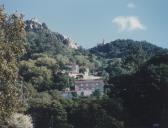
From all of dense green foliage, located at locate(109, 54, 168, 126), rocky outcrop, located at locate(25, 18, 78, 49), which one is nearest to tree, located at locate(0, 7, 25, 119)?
dense green foliage, located at locate(109, 54, 168, 126)

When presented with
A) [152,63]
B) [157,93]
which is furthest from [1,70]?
[152,63]

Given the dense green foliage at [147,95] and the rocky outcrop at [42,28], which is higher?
the rocky outcrop at [42,28]

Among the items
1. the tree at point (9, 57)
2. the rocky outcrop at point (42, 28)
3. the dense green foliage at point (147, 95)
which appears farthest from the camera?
the rocky outcrop at point (42, 28)

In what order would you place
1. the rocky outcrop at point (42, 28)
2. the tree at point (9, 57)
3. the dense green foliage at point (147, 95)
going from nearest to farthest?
the tree at point (9, 57), the dense green foliage at point (147, 95), the rocky outcrop at point (42, 28)

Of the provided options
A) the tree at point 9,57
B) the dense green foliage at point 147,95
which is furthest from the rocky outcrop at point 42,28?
the tree at point 9,57

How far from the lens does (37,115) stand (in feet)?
214

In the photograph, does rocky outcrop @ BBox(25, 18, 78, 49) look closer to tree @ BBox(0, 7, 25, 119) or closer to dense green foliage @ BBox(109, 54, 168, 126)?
dense green foliage @ BBox(109, 54, 168, 126)

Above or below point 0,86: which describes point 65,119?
below

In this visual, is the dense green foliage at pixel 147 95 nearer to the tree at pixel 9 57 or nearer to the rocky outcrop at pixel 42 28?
the tree at pixel 9 57

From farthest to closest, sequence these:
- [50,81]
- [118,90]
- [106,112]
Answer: [50,81], [118,90], [106,112]

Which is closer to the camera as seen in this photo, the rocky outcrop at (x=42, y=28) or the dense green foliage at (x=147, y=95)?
the dense green foliage at (x=147, y=95)

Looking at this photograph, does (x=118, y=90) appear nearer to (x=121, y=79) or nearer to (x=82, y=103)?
(x=121, y=79)

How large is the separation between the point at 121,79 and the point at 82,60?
86953 millimetres

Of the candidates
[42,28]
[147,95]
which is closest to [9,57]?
[147,95]
